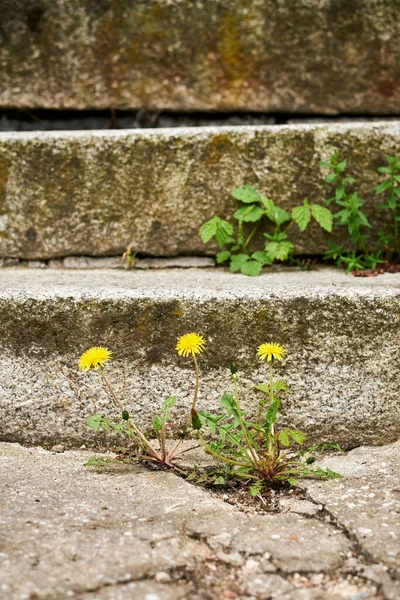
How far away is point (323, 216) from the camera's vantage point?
86.6 inches

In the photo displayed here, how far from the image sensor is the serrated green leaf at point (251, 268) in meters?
2.21

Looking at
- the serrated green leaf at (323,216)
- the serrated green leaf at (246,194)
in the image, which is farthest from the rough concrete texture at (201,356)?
the serrated green leaf at (246,194)

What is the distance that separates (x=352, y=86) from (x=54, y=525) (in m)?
2.41

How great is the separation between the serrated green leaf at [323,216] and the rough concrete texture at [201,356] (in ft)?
1.26

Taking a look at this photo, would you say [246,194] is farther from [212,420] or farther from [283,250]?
[212,420]

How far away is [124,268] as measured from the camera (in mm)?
2334

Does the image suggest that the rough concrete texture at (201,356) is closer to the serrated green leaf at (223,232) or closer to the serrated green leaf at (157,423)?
the serrated green leaf at (157,423)

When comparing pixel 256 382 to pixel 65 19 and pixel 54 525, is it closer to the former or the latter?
pixel 54 525

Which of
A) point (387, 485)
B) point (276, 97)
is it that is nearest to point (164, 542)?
point (387, 485)

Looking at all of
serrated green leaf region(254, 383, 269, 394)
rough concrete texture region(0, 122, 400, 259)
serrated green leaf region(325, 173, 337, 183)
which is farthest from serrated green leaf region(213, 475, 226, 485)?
serrated green leaf region(325, 173, 337, 183)

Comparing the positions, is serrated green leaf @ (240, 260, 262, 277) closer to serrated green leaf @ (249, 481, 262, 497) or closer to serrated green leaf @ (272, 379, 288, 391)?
serrated green leaf @ (272, 379, 288, 391)

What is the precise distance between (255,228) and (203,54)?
1090 millimetres

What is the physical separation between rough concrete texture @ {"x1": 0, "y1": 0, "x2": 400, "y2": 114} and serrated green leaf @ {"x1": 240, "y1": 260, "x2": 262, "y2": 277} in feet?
3.52

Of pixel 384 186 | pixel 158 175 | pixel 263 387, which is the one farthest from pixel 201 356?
pixel 384 186
